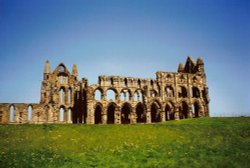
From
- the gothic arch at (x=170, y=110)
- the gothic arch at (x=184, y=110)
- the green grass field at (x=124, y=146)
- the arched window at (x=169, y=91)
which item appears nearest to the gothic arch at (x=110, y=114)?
the gothic arch at (x=170, y=110)

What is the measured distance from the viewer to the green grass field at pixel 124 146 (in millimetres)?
22578

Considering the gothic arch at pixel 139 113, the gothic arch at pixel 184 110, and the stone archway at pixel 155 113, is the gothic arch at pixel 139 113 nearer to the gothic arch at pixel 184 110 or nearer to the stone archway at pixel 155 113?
the stone archway at pixel 155 113

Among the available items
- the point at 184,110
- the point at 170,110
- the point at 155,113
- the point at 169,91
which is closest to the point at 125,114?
the point at 155,113

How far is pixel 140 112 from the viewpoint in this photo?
6794 cm

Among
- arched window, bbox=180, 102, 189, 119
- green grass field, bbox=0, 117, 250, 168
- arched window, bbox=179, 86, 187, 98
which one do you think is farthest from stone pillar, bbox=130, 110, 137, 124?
green grass field, bbox=0, 117, 250, 168

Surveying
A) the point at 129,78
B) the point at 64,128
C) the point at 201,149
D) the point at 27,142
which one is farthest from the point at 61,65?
Result: the point at 201,149

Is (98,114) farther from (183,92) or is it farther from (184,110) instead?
(183,92)

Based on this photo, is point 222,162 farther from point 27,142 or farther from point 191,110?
point 191,110

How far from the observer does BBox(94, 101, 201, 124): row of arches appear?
6316cm

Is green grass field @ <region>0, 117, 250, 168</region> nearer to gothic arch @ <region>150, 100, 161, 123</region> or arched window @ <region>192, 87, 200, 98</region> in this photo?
gothic arch @ <region>150, 100, 161, 123</region>

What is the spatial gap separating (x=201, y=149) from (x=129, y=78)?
40.2m

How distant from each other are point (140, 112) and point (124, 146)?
4034cm

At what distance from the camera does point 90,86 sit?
6134cm

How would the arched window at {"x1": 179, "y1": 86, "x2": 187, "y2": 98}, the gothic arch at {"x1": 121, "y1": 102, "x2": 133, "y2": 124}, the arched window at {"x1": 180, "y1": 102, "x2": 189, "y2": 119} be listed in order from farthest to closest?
the arched window at {"x1": 179, "y1": 86, "x2": 187, "y2": 98}
the arched window at {"x1": 180, "y1": 102, "x2": 189, "y2": 119}
the gothic arch at {"x1": 121, "y1": 102, "x2": 133, "y2": 124}
